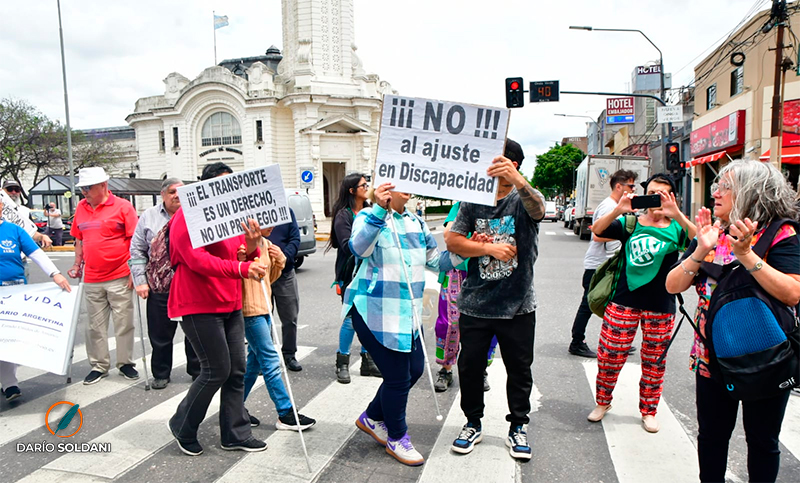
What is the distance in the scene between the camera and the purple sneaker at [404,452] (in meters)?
3.44

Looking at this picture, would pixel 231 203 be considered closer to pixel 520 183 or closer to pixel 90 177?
pixel 520 183

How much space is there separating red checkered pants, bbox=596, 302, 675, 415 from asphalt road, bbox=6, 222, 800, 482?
29 cm

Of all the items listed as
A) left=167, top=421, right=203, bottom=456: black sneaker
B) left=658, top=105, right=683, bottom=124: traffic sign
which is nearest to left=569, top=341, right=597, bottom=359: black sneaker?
left=167, top=421, right=203, bottom=456: black sneaker

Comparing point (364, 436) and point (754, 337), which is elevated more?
point (754, 337)

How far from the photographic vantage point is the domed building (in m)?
37.7

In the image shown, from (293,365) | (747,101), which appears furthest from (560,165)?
(293,365)

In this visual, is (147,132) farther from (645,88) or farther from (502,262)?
(502,262)

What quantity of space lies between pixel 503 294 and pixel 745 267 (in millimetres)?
1358

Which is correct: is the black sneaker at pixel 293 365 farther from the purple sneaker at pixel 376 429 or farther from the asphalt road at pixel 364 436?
the purple sneaker at pixel 376 429

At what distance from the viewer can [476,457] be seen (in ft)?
11.6

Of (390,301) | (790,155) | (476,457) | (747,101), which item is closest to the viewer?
(390,301)

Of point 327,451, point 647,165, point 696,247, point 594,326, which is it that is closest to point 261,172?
point 327,451

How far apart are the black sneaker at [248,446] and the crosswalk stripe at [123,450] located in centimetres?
49

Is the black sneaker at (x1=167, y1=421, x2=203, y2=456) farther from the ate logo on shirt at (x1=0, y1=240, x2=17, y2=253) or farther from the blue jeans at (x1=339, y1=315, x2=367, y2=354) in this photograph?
the ate logo on shirt at (x1=0, y1=240, x2=17, y2=253)
